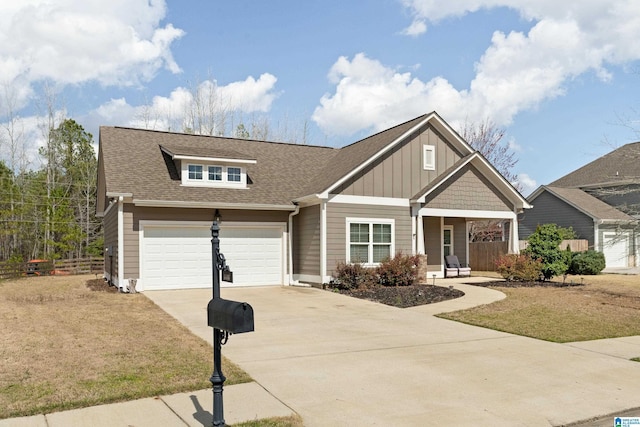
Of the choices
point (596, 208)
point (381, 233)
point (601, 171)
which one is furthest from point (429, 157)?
point (601, 171)

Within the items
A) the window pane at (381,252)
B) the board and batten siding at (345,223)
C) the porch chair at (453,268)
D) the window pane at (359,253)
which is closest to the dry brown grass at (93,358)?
the board and batten siding at (345,223)

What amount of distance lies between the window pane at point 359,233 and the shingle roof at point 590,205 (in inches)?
721

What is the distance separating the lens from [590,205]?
105ft

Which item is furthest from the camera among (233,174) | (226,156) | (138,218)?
(233,174)

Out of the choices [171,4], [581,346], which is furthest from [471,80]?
[581,346]

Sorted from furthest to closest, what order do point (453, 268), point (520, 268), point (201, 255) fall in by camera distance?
1. point (453, 268)
2. point (520, 268)
3. point (201, 255)

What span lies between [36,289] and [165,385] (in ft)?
48.7

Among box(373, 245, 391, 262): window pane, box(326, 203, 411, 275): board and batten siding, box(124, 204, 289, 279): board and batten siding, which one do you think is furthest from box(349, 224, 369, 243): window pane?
box(124, 204, 289, 279): board and batten siding

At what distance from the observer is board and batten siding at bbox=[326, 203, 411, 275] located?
57.7 feet

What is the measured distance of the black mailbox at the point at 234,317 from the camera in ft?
14.5

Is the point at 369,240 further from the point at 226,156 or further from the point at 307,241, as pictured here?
the point at 226,156

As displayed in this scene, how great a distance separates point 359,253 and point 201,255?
5.44 meters

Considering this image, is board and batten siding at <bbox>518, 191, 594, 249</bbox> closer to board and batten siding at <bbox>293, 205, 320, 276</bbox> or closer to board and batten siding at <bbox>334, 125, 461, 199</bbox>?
board and batten siding at <bbox>334, 125, 461, 199</bbox>

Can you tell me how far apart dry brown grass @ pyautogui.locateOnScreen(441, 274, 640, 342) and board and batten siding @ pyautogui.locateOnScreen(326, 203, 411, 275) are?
405cm
